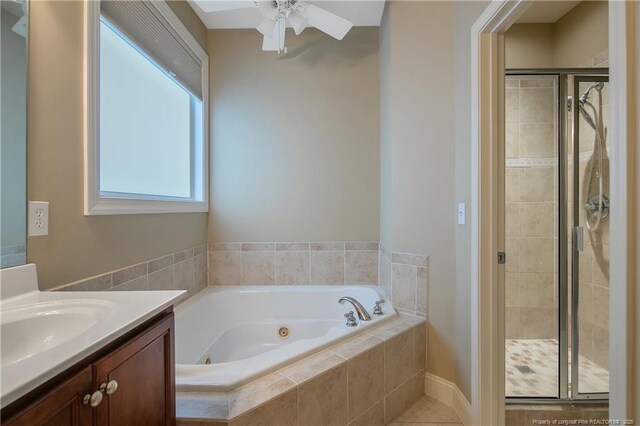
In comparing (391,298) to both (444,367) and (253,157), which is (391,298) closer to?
(444,367)

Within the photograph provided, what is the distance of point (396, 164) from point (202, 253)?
164 centimetres

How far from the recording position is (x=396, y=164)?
1881 millimetres

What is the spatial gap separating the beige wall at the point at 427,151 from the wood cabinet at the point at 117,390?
146cm

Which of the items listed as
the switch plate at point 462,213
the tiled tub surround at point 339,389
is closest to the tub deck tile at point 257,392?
the tiled tub surround at point 339,389

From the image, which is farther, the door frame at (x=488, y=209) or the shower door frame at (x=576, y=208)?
the shower door frame at (x=576, y=208)

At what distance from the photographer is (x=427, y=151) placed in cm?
180

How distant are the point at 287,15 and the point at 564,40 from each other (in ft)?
6.87

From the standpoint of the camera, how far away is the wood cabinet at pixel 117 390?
524mm

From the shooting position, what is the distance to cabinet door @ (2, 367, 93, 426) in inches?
19.4

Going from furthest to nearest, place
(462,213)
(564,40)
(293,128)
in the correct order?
(293,128) < (564,40) < (462,213)

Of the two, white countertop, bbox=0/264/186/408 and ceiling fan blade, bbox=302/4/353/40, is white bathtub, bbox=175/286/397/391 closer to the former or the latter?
white countertop, bbox=0/264/186/408

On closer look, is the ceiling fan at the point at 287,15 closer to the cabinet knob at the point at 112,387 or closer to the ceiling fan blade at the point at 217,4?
the ceiling fan blade at the point at 217,4

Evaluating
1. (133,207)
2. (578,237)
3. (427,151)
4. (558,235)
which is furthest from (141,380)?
(578,237)

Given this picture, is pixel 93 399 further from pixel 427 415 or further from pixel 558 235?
pixel 558 235
